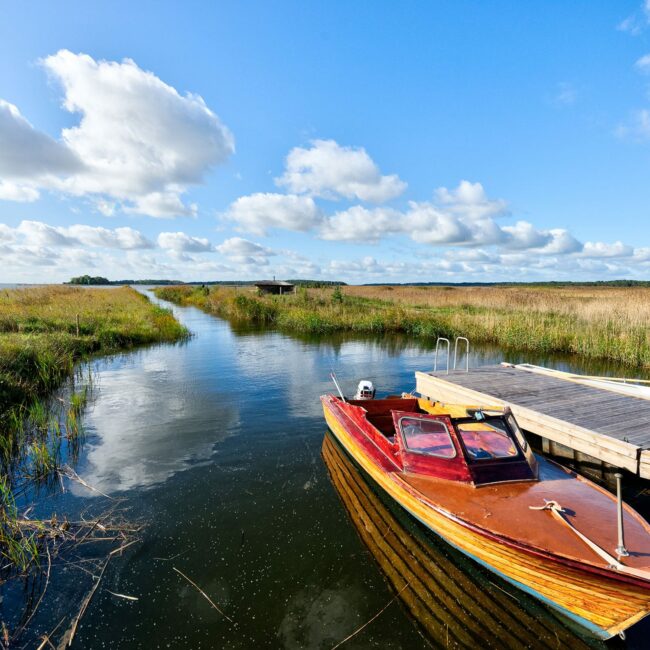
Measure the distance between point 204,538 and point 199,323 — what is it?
30.5m

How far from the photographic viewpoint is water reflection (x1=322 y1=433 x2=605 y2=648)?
465 cm

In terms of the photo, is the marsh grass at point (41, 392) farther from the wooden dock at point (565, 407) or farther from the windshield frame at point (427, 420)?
the wooden dock at point (565, 407)

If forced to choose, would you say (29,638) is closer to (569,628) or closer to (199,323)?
(569,628)

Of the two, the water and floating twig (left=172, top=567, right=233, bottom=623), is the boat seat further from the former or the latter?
floating twig (left=172, top=567, right=233, bottom=623)

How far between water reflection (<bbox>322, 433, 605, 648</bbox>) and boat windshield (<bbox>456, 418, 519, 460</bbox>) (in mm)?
1593

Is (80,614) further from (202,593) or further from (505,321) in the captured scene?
(505,321)

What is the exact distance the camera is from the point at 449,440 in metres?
6.50

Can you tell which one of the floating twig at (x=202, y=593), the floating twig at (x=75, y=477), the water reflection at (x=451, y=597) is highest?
the floating twig at (x=75, y=477)

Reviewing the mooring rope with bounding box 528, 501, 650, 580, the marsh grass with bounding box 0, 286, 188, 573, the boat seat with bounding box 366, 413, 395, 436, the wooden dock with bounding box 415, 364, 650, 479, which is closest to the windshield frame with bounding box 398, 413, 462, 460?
the mooring rope with bounding box 528, 501, 650, 580

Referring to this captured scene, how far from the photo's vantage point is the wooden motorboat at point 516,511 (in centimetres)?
432

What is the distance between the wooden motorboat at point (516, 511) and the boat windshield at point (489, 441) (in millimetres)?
17

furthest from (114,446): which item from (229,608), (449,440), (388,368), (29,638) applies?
(388,368)

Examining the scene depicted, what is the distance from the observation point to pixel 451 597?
525 cm

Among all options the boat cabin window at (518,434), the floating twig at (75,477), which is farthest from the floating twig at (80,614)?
the boat cabin window at (518,434)
